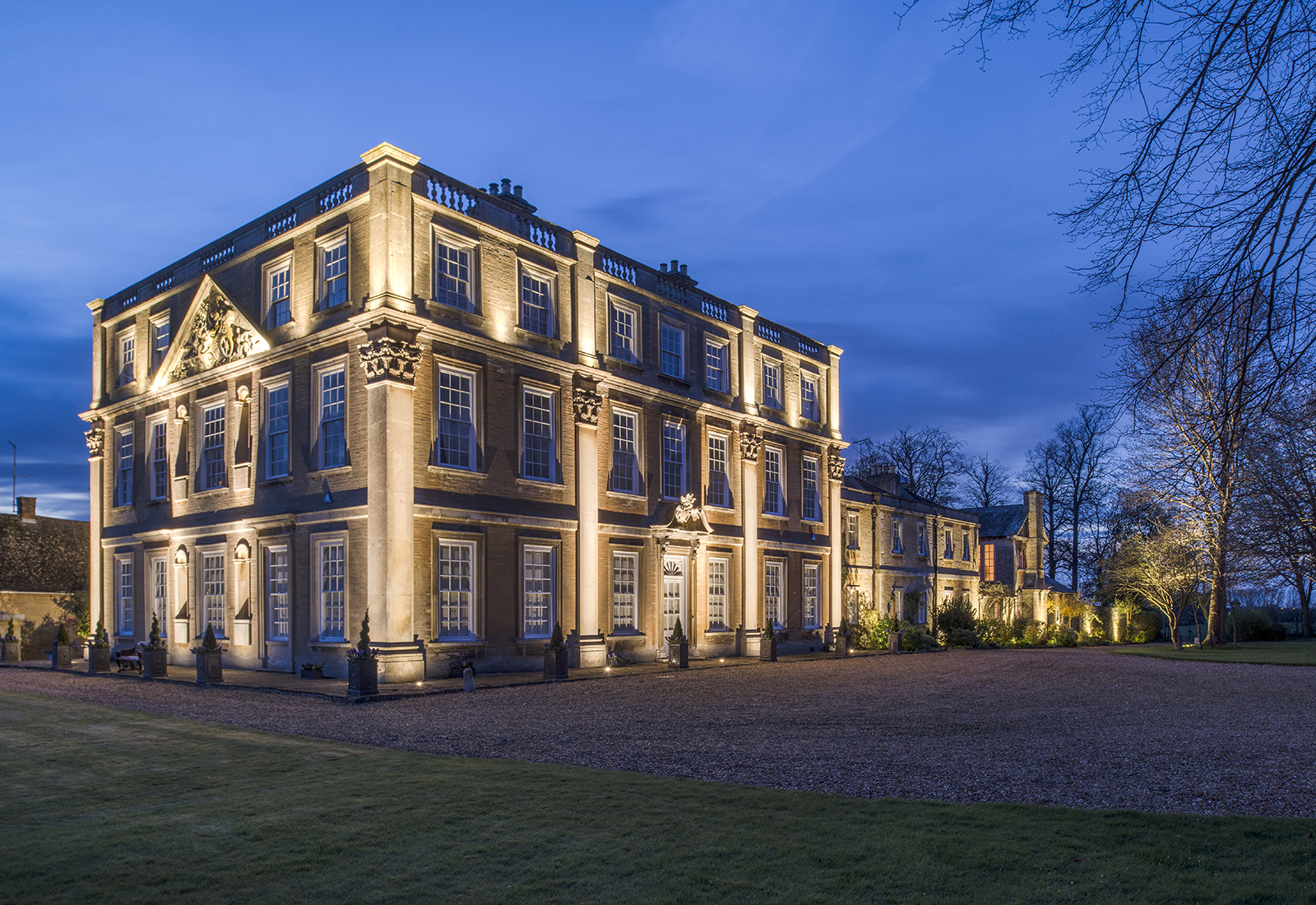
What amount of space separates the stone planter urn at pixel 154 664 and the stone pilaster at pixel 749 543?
16711 mm

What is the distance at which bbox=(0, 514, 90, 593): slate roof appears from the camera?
1412 inches

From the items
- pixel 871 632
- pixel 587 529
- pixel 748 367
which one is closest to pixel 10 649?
pixel 587 529

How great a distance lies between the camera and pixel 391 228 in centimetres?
2114

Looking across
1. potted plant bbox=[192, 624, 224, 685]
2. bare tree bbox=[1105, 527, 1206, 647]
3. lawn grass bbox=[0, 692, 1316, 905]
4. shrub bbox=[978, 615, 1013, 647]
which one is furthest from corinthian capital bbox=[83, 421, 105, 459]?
bare tree bbox=[1105, 527, 1206, 647]

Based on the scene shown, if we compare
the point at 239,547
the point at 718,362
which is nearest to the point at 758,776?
the point at 239,547

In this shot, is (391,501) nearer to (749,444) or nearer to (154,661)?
Result: (154,661)

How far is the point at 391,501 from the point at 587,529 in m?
6.31

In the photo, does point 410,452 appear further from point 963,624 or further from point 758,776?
point 963,624

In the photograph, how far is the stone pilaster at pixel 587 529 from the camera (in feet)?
81.5

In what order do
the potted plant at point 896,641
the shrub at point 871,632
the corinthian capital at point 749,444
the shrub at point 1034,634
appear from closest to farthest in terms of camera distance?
1. the corinthian capital at point 749,444
2. the potted plant at point 896,641
3. the shrub at point 871,632
4. the shrub at point 1034,634

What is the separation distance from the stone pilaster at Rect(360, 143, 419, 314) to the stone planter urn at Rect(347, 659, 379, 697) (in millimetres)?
7799

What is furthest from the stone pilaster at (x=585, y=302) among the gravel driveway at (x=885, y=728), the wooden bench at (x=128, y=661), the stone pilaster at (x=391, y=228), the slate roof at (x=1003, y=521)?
the slate roof at (x=1003, y=521)

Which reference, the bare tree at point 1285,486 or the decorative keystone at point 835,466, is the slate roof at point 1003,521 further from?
the bare tree at point 1285,486

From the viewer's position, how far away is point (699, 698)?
1728 centimetres
